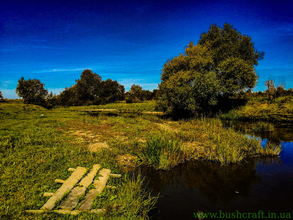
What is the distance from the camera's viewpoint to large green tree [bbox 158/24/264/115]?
2473cm

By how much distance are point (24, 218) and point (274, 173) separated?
1075 cm

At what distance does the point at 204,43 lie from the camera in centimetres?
3391

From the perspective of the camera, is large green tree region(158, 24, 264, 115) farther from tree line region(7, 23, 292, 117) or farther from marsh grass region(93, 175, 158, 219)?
marsh grass region(93, 175, 158, 219)

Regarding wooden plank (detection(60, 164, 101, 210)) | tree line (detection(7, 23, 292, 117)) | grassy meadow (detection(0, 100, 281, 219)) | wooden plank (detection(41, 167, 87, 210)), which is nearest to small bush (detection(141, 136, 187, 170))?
grassy meadow (detection(0, 100, 281, 219))

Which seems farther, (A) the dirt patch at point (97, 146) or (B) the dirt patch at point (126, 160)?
(A) the dirt patch at point (97, 146)

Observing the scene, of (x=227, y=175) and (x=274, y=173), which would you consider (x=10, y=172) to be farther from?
(x=274, y=173)

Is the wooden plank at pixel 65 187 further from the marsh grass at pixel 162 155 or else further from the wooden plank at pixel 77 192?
the marsh grass at pixel 162 155

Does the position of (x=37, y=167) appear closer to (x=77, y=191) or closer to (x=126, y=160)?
(x=77, y=191)

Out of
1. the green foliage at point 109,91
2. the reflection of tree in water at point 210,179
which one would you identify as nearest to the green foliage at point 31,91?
the green foliage at point 109,91

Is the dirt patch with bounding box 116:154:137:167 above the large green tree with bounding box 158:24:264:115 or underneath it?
underneath

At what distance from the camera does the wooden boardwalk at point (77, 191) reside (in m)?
4.89

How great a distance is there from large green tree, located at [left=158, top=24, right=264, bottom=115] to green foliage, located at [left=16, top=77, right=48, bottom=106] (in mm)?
44497

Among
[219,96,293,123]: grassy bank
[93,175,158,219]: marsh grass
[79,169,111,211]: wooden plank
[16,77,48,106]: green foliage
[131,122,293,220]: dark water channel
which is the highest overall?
[16,77,48,106]: green foliage

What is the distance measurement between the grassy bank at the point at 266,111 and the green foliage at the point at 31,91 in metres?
54.1
